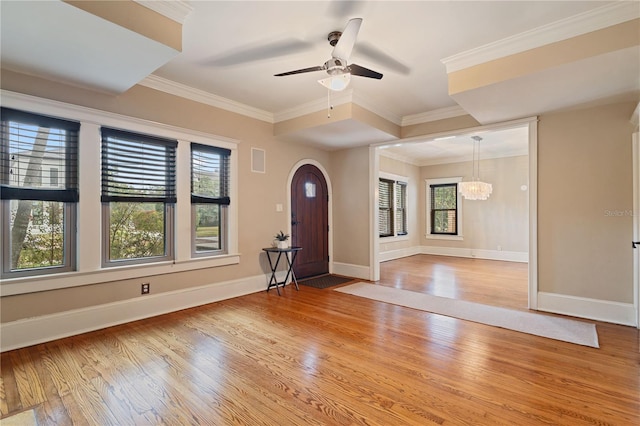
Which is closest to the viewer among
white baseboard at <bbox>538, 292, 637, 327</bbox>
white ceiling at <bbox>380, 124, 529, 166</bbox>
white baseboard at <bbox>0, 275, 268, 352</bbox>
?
white baseboard at <bbox>0, 275, 268, 352</bbox>

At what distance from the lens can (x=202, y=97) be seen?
4047 millimetres

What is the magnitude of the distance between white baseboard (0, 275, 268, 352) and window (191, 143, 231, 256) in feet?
1.83

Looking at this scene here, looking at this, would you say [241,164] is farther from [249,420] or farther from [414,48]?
[249,420]

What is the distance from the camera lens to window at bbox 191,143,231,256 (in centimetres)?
408

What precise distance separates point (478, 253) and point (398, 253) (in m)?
2.09

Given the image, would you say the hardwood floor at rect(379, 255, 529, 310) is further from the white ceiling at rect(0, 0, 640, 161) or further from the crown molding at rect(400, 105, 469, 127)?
the crown molding at rect(400, 105, 469, 127)

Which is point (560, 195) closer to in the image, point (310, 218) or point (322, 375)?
point (322, 375)

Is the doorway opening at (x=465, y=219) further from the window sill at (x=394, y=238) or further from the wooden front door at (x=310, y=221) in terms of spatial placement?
the wooden front door at (x=310, y=221)

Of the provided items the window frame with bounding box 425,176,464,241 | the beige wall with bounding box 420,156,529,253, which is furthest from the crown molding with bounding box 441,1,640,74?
the window frame with bounding box 425,176,464,241

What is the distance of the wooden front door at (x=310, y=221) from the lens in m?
5.46

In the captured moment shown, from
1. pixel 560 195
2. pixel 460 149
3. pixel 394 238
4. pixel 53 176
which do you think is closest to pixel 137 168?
pixel 53 176

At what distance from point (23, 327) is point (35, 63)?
2.33 metres

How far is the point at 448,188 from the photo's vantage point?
340 inches

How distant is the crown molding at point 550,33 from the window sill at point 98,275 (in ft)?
12.4
